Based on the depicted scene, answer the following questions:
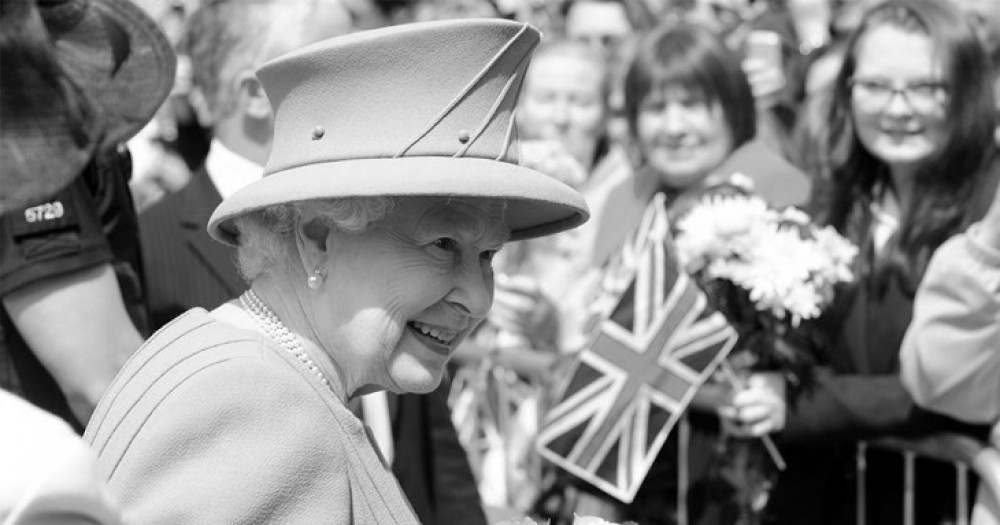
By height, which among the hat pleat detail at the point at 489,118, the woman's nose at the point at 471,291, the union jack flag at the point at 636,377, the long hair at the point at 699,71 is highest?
the hat pleat detail at the point at 489,118

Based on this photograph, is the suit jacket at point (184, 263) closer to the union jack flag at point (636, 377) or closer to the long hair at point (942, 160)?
the union jack flag at point (636, 377)

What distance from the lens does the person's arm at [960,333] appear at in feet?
13.3

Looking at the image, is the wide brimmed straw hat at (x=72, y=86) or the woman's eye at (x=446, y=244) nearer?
the woman's eye at (x=446, y=244)

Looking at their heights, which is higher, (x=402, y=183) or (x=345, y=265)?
(x=402, y=183)

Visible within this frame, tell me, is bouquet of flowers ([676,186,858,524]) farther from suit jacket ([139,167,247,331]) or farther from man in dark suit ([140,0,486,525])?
suit jacket ([139,167,247,331])

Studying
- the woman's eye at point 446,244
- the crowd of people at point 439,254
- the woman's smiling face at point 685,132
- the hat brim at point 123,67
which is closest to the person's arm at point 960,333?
the crowd of people at point 439,254

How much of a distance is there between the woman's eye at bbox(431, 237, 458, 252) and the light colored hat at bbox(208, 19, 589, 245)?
160 mm

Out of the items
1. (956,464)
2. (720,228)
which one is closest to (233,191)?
(720,228)

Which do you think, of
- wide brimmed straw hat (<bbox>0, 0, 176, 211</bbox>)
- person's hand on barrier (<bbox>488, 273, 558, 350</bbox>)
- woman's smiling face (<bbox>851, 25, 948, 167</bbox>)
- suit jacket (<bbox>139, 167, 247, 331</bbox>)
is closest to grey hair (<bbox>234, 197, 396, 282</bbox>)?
wide brimmed straw hat (<bbox>0, 0, 176, 211</bbox>)

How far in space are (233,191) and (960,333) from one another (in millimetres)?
1941

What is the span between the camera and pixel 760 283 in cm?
449

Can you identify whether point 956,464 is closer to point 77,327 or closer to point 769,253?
point 769,253

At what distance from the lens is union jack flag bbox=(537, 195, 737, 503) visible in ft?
15.5

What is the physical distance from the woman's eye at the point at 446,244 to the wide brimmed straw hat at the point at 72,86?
77 centimetres
